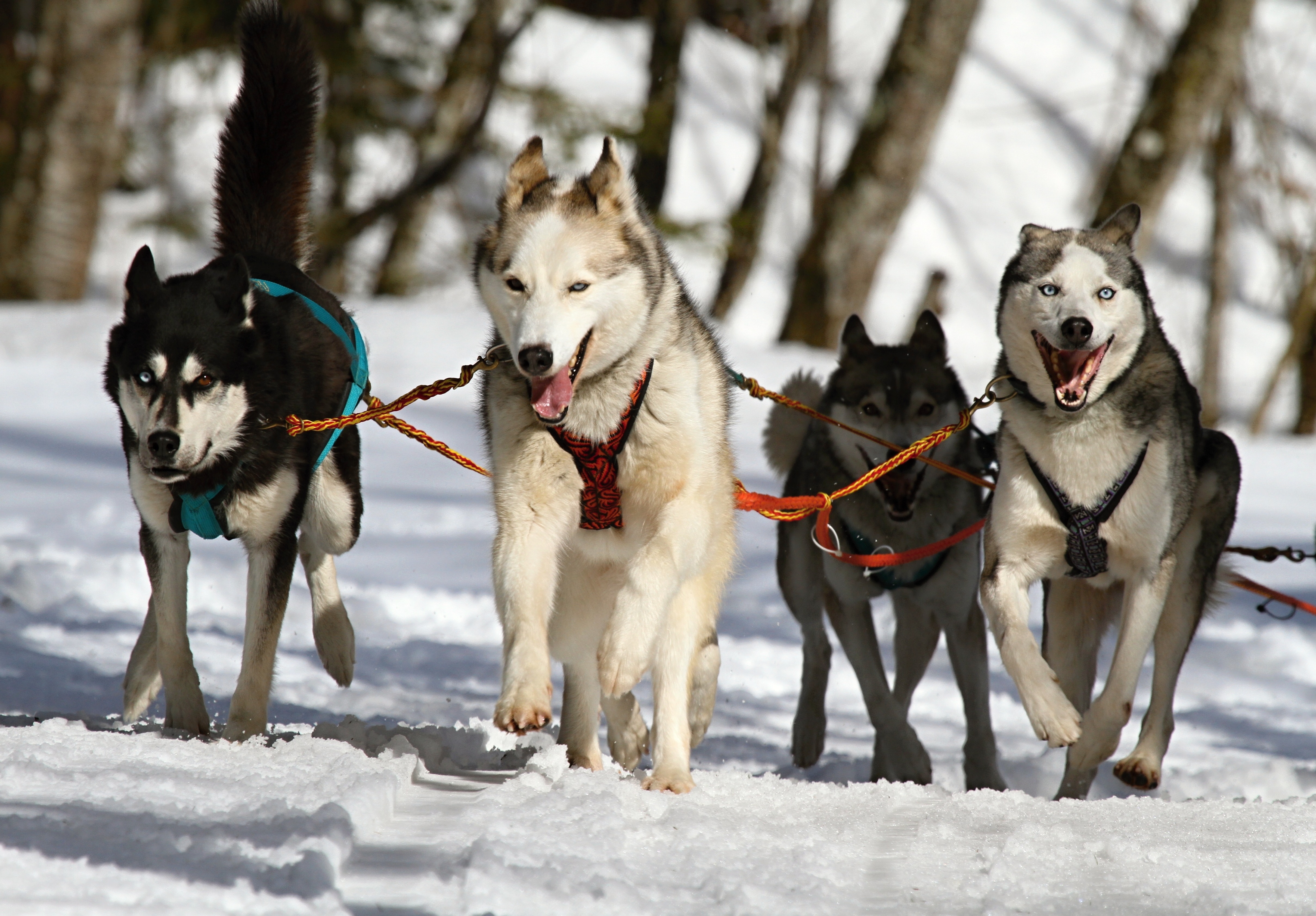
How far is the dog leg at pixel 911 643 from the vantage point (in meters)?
4.94

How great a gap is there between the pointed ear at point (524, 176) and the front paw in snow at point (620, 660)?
1188 millimetres

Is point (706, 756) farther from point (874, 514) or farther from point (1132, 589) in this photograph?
point (1132, 589)

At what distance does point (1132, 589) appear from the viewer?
360cm

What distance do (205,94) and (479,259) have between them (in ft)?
74.3

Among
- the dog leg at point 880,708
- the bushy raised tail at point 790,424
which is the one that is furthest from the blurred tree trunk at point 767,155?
the dog leg at point 880,708

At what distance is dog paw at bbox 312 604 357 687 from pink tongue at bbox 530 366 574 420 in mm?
1436

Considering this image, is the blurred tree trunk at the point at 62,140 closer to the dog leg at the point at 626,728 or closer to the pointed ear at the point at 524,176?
the pointed ear at the point at 524,176

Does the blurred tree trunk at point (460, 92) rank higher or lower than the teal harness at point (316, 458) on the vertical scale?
higher

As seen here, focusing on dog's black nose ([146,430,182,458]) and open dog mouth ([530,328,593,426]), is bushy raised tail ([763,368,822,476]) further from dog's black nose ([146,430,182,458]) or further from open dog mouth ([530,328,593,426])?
dog's black nose ([146,430,182,458])

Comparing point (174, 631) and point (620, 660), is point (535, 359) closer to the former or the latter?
point (620, 660)

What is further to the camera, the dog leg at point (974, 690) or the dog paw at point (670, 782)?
the dog leg at point (974, 690)

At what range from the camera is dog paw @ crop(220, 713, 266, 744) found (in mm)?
3506

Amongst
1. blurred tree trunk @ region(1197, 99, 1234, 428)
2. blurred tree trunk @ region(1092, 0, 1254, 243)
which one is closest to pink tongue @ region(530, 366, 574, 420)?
blurred tree trunk @ region(1092, 0, 1254, 243)

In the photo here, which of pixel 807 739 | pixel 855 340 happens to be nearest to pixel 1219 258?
pixel 855 340
